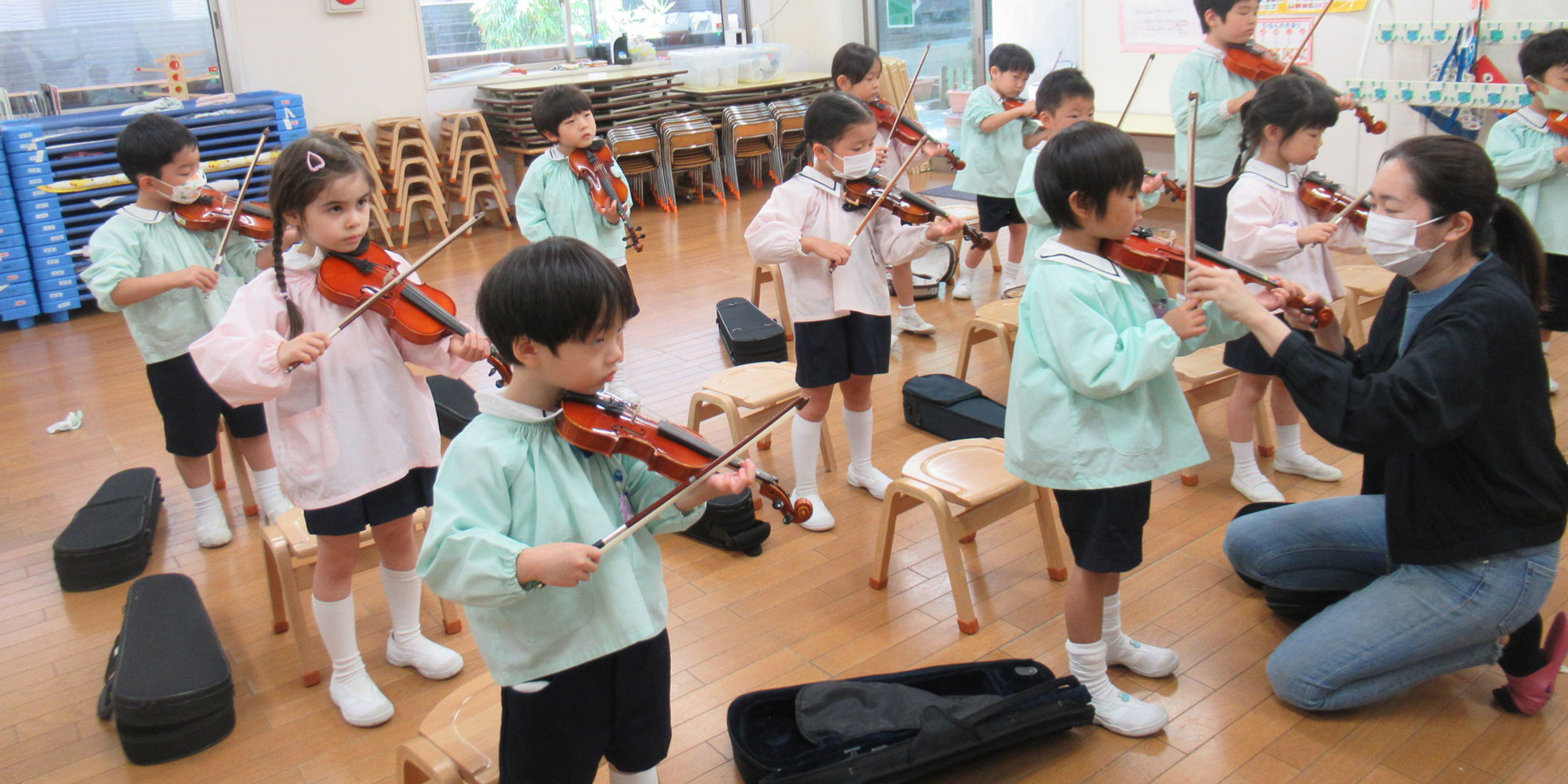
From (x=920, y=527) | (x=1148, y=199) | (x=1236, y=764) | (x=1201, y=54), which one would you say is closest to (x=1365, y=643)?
(x=1236, y=764)

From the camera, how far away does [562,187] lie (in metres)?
3.99

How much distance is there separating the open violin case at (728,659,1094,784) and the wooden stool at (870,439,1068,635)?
0.35 meters

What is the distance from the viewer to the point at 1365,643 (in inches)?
86.3

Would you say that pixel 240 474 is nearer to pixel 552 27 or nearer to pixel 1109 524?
pixel 1109 524

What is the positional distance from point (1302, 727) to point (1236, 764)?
195 mm

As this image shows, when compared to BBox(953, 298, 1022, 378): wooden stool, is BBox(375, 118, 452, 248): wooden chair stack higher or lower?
higher

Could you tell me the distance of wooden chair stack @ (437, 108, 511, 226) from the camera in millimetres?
7731

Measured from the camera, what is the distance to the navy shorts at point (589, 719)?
1622 mm

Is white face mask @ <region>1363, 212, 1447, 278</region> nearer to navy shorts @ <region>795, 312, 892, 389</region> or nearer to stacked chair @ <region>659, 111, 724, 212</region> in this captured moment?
navy shorts @ <region>795, 312, 892, 389</region>

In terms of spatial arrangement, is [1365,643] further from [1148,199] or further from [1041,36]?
[1041,36]

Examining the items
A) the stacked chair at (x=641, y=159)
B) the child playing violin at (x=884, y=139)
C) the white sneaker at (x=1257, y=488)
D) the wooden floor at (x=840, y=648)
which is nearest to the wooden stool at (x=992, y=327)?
the wooden floor at (x=840, y=648)

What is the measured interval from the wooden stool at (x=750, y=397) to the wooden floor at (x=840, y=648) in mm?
240

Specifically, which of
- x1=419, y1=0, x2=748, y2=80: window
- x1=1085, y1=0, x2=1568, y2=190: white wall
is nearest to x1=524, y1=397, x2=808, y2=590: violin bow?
x1=1085, y1=0, x2=1568, y2=190: white wall

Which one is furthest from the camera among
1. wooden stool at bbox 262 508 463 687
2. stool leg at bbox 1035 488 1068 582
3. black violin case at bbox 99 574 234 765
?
stool leg at bbox 1035 488 1068 582
